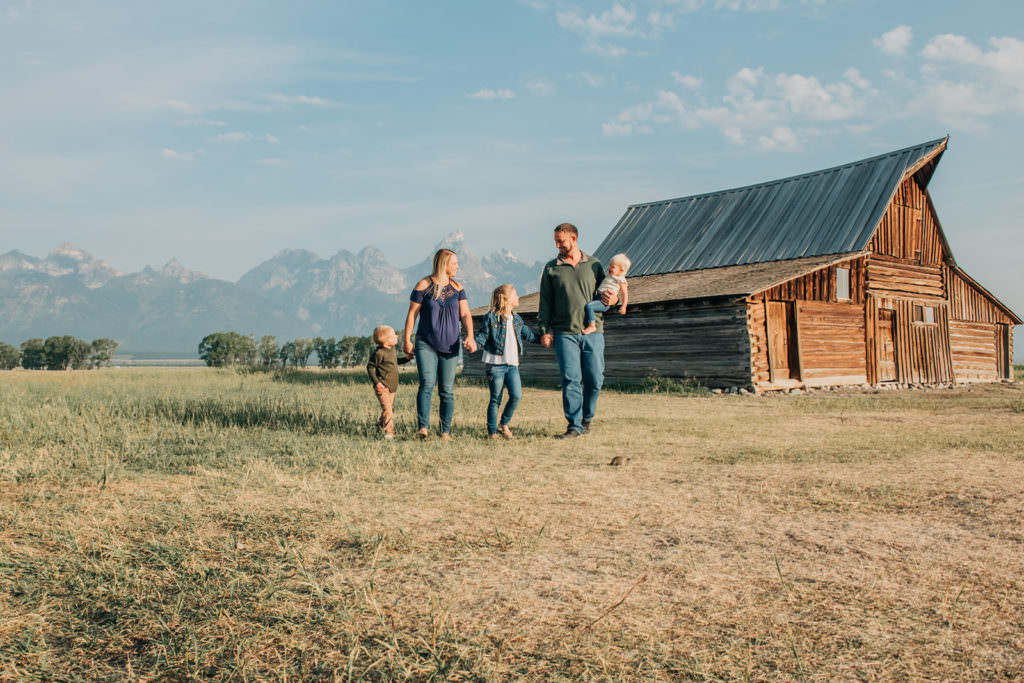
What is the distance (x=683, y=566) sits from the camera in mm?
3074

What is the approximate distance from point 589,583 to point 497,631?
23.4 inches

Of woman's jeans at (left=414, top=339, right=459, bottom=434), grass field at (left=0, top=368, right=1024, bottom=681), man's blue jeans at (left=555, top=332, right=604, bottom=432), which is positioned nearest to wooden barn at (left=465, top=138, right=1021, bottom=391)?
man's blue jeans at (left=555, top=332, right=604, bottom=432)

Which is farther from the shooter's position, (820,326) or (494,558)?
(820,326)

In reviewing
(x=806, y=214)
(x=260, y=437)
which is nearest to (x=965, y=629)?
(x=260, y=437)

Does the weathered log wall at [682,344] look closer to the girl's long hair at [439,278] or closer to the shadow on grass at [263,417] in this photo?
the shadow on grass at [263,417]

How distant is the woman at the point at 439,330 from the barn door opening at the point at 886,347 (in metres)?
18.4

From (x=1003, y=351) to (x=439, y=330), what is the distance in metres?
27.6

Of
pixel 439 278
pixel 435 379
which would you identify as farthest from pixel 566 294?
pixel 435 379

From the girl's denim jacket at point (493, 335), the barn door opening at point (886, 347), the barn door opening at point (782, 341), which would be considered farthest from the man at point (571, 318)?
the barn door opening at point (886, 347)

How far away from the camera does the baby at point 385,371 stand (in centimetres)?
736

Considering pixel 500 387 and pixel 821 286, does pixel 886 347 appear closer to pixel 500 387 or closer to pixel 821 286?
pixel 821 286

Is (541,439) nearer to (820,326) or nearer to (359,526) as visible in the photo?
(359,526)

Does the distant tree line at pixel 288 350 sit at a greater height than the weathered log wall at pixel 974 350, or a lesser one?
greater

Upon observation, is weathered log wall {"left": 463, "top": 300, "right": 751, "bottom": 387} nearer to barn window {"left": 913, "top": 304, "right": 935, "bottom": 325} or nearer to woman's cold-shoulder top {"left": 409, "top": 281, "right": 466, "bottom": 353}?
barn window {"left": 913, "top": 304, "right": 935, "bottom": 325}
